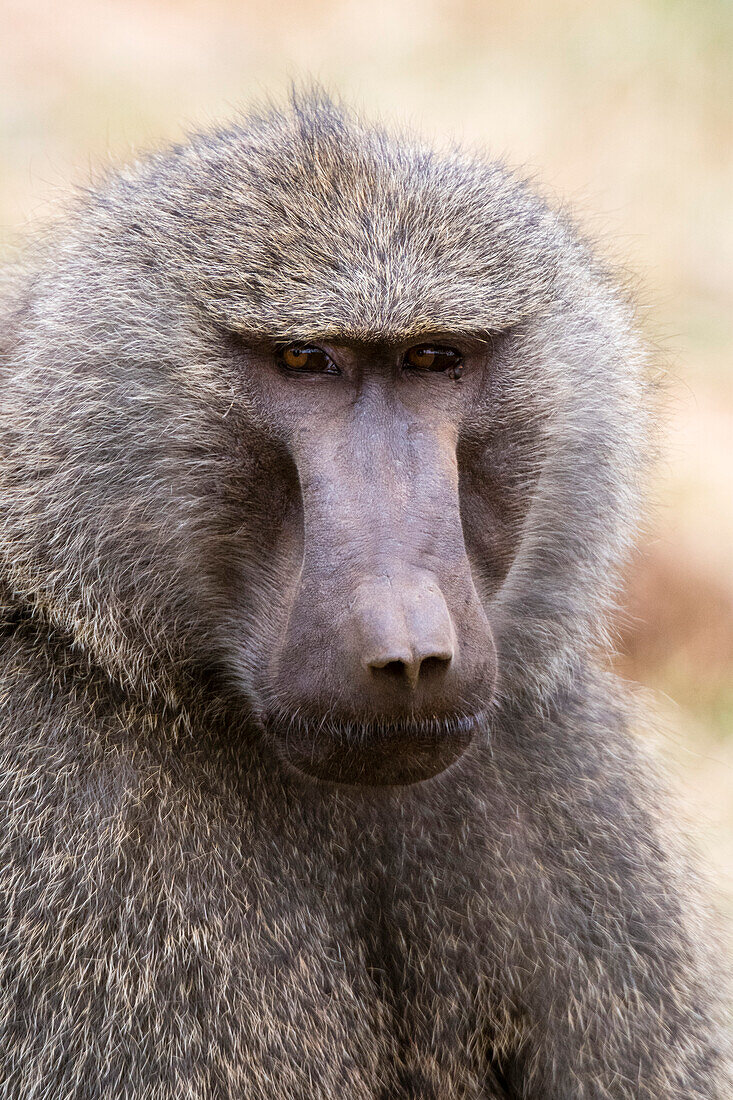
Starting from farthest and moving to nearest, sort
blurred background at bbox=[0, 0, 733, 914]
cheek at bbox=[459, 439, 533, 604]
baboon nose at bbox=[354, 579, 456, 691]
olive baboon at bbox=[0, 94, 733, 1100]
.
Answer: blurred background at bbox=[0, 0, 733, 914] → cheek at bbox=[459, 439, 533, 604] → olive baboon at bbox=[0, 94, 733, 1100] → baboon nose at bbox=[354, 579, 456, 691]

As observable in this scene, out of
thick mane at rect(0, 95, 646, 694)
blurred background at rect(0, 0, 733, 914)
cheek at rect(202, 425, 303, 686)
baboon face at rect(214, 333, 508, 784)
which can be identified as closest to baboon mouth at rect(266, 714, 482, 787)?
baboon face at rect(214, 333, 508, 784)

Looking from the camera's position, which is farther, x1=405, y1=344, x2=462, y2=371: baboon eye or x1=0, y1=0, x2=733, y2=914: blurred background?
x1=0, y1=0, x2=733, y2=914: blurred background

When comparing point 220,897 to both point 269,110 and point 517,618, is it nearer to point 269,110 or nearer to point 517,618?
point 517,618

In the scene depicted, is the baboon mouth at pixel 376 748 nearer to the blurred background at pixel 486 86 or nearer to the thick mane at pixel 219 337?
the thick mane at pixel 219 337

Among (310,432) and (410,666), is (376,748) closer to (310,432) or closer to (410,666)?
(410,666)

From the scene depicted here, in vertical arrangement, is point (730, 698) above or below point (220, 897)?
below

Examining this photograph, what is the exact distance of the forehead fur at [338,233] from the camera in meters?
2.21

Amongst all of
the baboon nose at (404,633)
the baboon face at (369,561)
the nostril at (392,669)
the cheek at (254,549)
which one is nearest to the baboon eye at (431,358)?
the baboon face at (369,561)

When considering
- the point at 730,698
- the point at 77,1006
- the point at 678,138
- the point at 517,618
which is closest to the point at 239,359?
the point at 517,618

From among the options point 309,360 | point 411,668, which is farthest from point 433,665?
point 309,360

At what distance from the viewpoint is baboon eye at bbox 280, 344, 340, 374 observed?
2221 mm

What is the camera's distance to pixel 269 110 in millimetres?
2770

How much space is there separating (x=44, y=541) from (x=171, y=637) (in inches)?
10.1

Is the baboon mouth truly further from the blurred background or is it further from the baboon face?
the blurred background
